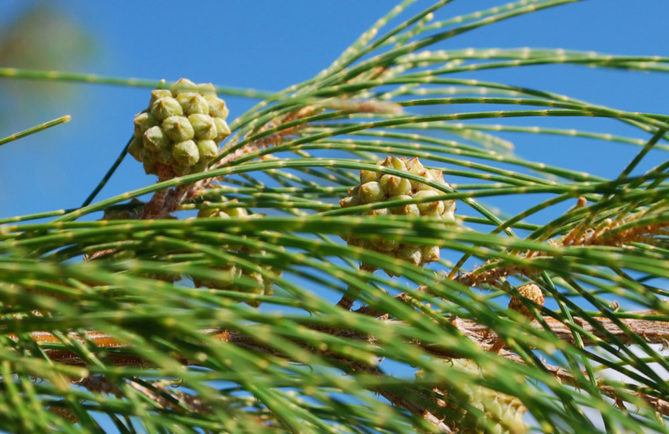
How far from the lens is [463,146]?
80cm

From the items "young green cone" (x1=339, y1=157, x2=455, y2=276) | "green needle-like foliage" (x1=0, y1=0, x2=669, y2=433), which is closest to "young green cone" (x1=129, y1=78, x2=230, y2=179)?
"green needle-like foliage" (x1=0, y1=0, x2=669, y2=433)

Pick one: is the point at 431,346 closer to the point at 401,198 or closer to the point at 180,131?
the point at 401,198

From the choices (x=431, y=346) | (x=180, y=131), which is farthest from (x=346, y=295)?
(x=180, y=131)

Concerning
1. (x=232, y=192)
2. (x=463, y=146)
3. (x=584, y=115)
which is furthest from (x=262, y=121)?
(x=584, y=115)

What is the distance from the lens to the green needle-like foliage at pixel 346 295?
391 mm

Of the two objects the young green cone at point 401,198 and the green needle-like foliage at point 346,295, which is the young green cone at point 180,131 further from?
the young green cone at point 401,198

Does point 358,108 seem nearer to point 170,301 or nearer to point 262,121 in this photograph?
point 170,301

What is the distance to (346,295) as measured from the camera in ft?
1.71

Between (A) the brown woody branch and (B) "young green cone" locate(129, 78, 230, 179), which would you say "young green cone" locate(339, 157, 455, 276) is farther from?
(B) "young green cone" locate(129, 78, 230, 179)

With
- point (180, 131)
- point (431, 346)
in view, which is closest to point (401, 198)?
point (431, 346)

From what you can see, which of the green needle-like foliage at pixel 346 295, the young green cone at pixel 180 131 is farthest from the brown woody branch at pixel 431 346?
the young green cone at pixel 180 131

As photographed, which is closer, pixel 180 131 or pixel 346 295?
pixel 346 295

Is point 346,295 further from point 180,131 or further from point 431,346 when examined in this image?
point 180,131

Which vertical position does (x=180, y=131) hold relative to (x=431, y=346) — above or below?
above
